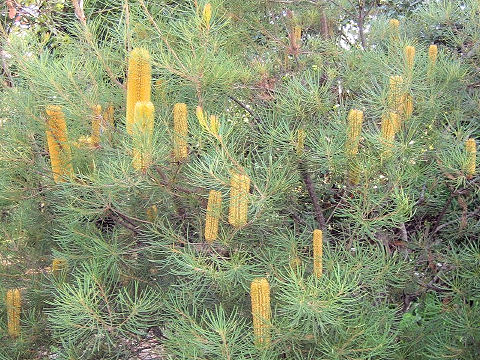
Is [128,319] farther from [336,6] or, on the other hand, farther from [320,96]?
[336,6]

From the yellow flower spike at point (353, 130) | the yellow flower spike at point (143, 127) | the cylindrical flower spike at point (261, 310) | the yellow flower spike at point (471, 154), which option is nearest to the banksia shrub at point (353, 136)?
the yellow flower spike at point (353, 130)

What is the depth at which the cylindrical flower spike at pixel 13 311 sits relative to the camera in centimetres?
221

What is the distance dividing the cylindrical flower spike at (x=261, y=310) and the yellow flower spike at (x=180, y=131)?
454mm

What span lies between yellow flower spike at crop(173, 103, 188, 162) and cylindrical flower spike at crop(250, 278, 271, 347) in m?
0.45

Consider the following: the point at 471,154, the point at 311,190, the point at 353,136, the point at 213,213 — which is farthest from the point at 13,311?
the point at 471,154

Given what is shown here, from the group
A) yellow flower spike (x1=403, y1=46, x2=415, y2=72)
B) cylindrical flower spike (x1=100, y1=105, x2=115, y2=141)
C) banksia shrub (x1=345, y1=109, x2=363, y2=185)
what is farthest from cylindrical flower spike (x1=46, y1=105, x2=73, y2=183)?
yellow flower spike (x1=403, y1=46, x2=415, y2=72)

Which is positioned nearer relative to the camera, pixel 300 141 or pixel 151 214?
pixel 300 141

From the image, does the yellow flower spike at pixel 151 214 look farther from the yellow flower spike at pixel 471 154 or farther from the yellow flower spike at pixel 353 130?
the yellow flower spike at pixel 471 154

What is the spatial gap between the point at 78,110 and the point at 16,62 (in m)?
0.34

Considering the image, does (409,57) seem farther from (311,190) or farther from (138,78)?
(138,78)

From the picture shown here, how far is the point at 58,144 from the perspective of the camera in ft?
6.64

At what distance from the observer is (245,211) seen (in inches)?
69.1

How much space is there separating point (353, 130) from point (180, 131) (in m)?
0.50

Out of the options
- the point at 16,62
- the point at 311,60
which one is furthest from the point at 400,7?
the point at 16,62
